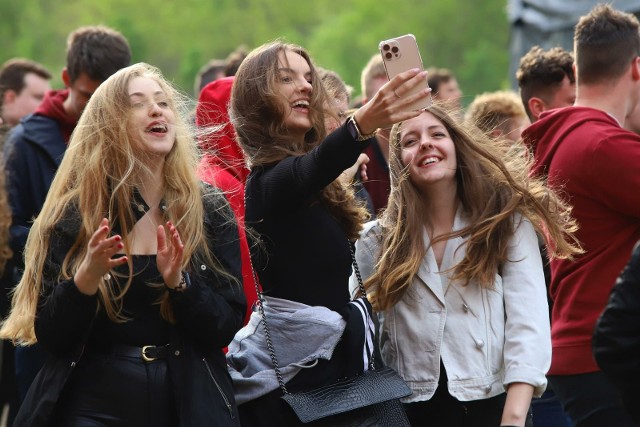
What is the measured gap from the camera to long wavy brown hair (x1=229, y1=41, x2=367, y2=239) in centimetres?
450

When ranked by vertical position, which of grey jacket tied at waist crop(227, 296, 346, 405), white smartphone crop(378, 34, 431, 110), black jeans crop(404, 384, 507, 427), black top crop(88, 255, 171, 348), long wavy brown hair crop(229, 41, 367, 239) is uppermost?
white smartphone crop(378, 34, 431, 110)

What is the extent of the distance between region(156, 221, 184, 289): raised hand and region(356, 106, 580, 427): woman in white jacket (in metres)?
0.96

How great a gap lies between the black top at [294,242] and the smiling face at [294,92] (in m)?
0.22

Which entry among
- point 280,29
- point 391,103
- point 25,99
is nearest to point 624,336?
point 391,103

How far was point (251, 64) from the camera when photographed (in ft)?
15.2

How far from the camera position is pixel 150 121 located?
15.2 feet

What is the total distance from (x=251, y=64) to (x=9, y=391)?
13.4 ft

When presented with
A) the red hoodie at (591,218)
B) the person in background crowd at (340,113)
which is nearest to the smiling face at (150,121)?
the person in background crowd at (340,113)

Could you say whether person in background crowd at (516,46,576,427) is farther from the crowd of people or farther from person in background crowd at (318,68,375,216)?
the crowd of people

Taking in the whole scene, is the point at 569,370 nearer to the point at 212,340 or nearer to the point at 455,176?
the point at 455,176

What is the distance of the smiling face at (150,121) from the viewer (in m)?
4.62

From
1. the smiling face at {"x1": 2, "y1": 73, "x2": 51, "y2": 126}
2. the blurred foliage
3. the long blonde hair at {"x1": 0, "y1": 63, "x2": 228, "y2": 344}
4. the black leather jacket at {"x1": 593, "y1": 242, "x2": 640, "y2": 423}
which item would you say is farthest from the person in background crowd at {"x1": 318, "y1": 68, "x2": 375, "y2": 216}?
the blurred foliage

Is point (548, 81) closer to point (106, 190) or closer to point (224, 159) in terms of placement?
point (224, 159)

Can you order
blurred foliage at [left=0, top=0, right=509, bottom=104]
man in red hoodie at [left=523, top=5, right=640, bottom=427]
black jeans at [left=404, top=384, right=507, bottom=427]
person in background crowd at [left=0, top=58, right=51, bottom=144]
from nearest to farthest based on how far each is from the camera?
black jeans at [left=404, top=384, right=507, bottom=427], man in red hoodie at [left=523, top=5, right=640, bottom=427], person in background crowd at [left=0, top=58, right=51, bottom=144], blurred foliage at [left=0, top=0, right=509, bottom=104]
